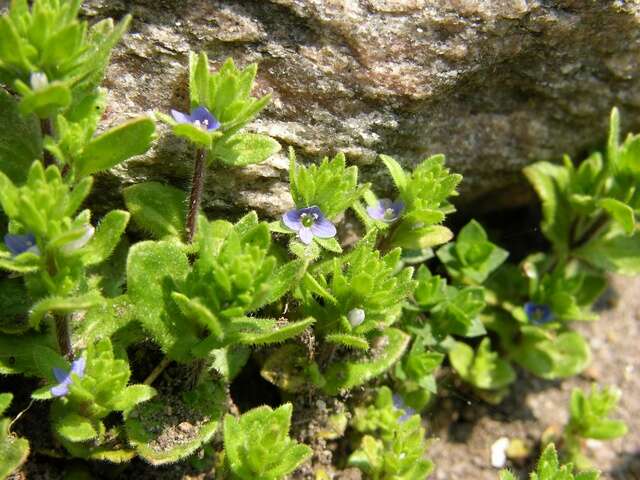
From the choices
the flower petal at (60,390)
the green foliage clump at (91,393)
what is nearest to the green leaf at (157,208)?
the green foliage clump at (91,393)

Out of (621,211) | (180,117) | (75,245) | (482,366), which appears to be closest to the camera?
(75,245)

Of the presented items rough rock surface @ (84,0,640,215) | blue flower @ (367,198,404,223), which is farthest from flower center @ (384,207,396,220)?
rough rock surface @ (84,0,640,215)

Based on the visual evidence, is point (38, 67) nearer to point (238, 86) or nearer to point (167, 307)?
point (238, 86)

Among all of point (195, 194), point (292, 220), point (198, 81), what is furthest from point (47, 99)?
point (292, 220)

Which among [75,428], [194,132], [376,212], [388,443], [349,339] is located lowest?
[388,443]

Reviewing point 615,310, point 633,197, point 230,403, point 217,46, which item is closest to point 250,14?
point 217,46

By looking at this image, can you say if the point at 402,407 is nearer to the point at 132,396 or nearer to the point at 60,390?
the point at 132,396

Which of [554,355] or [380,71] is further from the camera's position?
[554,355]
